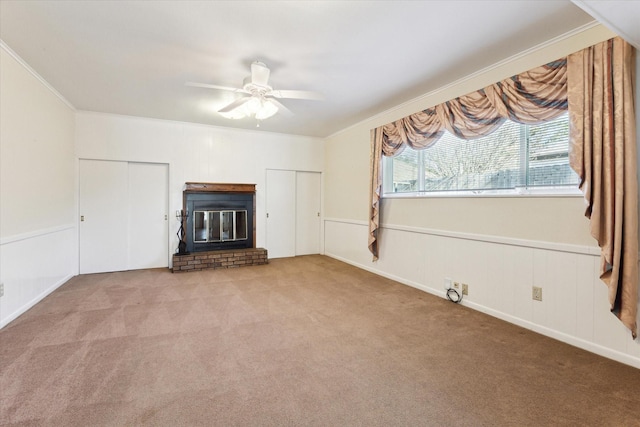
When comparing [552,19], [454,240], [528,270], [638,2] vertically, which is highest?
[552,19]

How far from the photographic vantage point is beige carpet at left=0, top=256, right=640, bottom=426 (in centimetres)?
161

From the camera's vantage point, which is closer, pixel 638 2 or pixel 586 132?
pixel 638 2

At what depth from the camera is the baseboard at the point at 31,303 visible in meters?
2.67

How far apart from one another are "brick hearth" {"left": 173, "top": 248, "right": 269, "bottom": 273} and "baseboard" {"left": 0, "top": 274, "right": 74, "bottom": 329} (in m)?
1.40

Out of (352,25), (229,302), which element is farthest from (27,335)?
(352,25)

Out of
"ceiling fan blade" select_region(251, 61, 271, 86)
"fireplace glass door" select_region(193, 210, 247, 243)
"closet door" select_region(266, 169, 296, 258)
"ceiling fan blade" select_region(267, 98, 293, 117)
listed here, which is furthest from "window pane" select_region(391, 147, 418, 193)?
"fireplace glass door" select_region(193, 210, 247, 243)

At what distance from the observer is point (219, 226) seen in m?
5.40

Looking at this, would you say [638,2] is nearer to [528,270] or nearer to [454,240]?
[528,270]

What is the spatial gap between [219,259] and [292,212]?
1812 mm

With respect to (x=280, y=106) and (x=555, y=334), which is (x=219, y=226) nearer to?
(x=280, y=106)

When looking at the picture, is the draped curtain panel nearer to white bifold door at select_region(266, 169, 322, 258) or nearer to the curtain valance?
the curtain valance

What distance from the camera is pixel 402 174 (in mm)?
4238

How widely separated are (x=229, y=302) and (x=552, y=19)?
3909 mm

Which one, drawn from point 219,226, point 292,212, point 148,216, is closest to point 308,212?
point 292,212
